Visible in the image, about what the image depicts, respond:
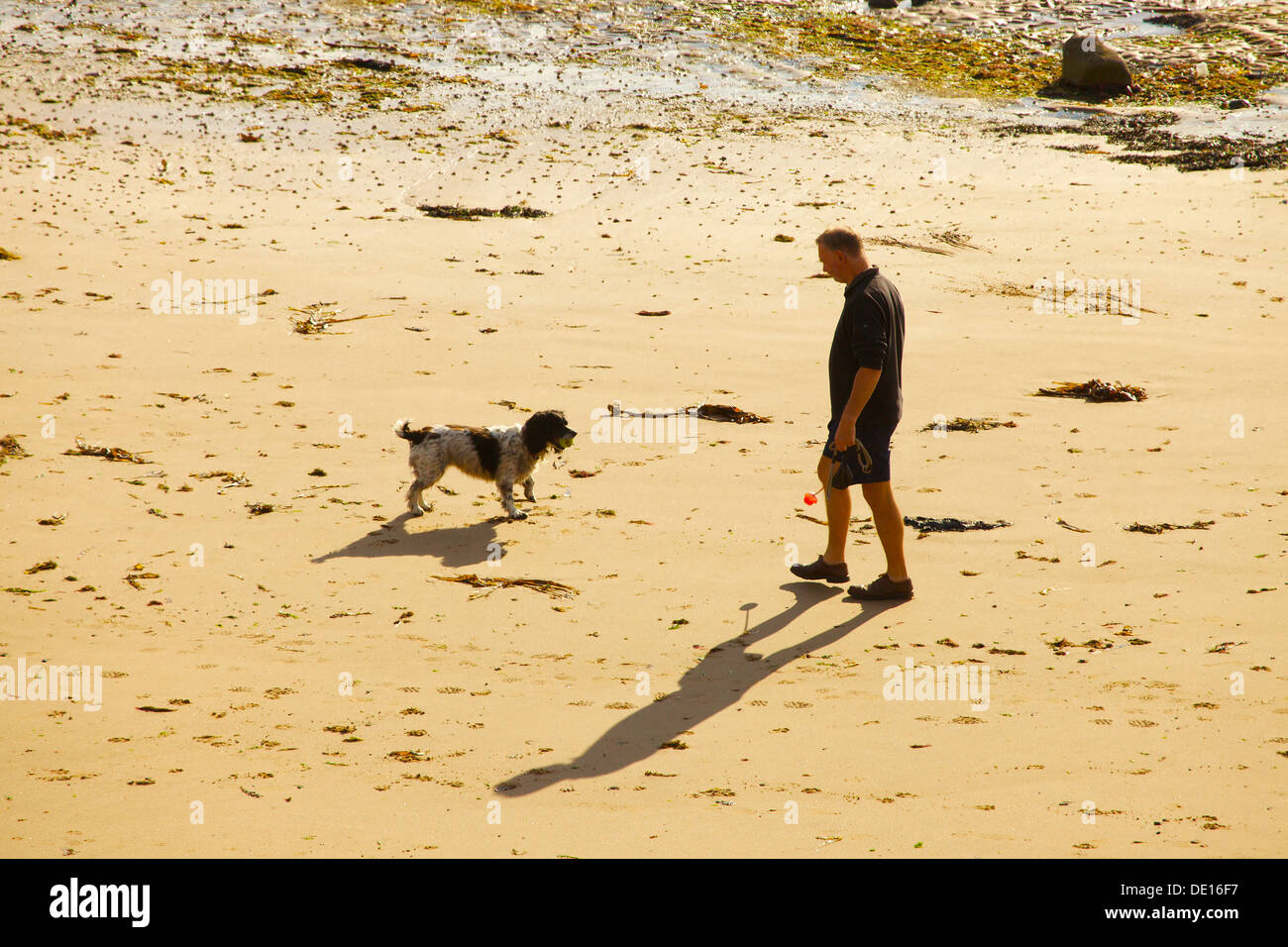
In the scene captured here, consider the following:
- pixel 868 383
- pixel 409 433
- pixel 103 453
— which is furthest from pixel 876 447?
pixel 103 453

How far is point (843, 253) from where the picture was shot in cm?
586

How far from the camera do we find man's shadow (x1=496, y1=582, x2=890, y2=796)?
4.63 meters

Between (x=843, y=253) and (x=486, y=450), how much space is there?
3.13 metres

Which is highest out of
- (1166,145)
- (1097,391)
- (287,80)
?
(287,80)

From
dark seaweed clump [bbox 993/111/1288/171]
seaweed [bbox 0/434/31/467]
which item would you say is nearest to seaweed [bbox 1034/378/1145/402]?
seaweed [bbox 0/434/31/467]

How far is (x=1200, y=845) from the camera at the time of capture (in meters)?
3.79

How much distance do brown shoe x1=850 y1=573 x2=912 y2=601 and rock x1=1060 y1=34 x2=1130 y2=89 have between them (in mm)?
19443

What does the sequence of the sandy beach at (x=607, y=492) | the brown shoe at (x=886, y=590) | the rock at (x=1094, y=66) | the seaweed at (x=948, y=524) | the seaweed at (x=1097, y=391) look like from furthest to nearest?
1. the rock at (x=1094, y=66)
2. the seaweed at (x=1097, y=391)
3. the seaweed at (x=948, y=524)
4. the brown shoe at (x=886, y=590)
5. the sandy beach at (x=607, y=492)

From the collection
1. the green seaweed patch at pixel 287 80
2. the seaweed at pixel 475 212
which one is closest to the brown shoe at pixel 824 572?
the seaweed at pixel 475 212

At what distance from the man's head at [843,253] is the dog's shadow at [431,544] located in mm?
2929

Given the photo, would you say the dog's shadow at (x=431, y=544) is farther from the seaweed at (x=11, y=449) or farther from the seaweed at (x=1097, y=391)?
the seaweed at (x=1097, y=391)

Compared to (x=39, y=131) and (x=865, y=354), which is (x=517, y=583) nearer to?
(x=865, y=354)

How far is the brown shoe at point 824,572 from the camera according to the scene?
6.52 m

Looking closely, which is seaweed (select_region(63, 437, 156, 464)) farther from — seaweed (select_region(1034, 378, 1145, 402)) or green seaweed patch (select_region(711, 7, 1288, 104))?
green seaweed patch (select_region(711, 7, 1288, 104))
